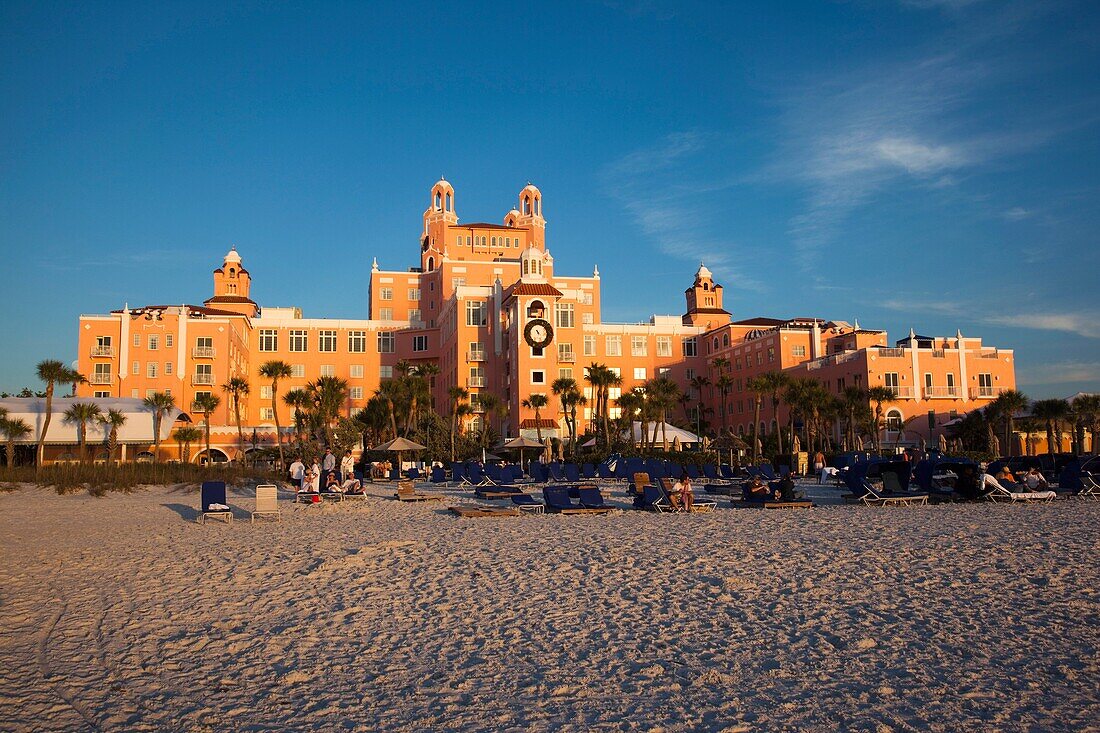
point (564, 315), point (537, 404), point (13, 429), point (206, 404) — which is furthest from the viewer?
point (564, 315)

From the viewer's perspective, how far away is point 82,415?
39.5 m

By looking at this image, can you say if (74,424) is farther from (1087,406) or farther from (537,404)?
(1087,406)

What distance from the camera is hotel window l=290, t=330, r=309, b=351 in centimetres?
6944

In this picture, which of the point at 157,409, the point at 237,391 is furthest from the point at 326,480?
the point at 237,391

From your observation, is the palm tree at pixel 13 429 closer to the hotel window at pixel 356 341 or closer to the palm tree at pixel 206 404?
the palm tree at pixel 206 404

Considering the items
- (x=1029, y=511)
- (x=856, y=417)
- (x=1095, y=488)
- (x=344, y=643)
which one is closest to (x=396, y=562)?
(x=344, y=643)

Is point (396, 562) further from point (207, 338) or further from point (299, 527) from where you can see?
point (207, 338)

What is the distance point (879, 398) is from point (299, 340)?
46.4 metres

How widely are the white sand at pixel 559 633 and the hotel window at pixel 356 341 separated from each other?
57.4 metres

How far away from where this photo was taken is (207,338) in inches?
2279

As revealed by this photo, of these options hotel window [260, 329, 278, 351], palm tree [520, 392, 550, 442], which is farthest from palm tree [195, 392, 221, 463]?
palm tree [520, 392, 550, 442]

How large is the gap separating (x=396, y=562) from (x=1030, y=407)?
45.8 metres

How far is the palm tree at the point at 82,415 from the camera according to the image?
39312mm

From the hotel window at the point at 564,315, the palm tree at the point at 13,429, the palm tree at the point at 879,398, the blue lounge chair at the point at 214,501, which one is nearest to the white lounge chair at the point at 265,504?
the blue lounge chair at the point at 214,501
